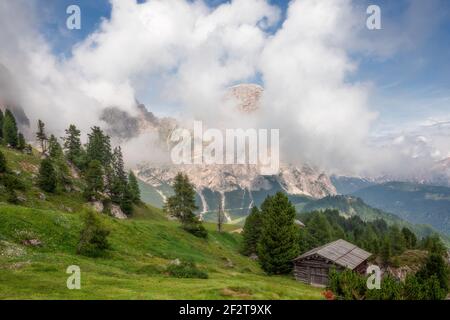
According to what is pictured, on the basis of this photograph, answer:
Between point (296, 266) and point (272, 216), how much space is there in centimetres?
956

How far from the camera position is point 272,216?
56.8 m

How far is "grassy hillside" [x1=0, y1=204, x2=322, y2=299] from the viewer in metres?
22.1

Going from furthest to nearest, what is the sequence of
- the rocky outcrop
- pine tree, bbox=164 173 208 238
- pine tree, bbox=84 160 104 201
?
the rocky outcrop → pine tree, bbox=84 160 104 201 → pine tree, bbox=164 173 208 238

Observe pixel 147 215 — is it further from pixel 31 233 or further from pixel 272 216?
pixel 31 233

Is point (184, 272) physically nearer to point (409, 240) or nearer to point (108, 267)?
point (108, 267)

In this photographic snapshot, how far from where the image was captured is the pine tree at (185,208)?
3059 inches

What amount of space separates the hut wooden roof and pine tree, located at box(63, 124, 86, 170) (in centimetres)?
7985

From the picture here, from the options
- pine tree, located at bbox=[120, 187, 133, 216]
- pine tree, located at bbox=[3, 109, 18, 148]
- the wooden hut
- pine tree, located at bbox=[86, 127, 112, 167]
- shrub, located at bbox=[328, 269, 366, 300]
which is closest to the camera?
shrub, located at bbox=[328, 269, 366, 300]

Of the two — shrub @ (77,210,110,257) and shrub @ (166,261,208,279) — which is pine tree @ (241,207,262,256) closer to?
shrub @ (77,210,110,257)

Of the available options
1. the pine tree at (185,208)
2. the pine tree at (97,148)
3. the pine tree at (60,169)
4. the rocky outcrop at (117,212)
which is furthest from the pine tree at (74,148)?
the pine tree at (185,208)

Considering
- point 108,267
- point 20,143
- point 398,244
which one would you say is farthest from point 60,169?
point 398,244

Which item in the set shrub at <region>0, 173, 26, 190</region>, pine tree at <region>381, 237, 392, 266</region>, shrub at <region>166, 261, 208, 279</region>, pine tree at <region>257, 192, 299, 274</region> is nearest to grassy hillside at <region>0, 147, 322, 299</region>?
shrub at <region>166, 261, 208, 279</region>

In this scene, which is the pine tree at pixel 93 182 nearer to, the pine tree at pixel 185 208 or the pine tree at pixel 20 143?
the pine tree at pixel 185 208
